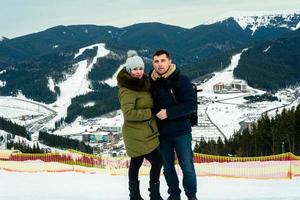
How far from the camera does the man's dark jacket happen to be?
22.5 ft

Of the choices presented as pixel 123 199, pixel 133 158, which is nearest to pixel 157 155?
pixel 133 158

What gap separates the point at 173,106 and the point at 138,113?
49 centimetres

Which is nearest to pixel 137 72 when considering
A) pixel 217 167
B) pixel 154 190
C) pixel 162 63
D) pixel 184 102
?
pixel 162 63

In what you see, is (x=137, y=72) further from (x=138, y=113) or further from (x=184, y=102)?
(x=184, y=102)

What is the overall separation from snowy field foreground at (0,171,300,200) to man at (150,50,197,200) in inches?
63.1

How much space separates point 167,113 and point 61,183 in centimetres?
633

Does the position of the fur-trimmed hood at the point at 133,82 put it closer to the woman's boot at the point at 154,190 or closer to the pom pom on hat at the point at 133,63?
the pom pom on hat at the point at 133,63

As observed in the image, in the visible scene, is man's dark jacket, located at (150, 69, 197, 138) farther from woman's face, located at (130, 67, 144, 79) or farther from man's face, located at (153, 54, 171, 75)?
woman's face, located at (130, 67, 144, 79)

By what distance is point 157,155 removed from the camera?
7.19 m

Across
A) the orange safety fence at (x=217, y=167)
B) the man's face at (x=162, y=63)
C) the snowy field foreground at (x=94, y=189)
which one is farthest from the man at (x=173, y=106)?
the orange safety fence at (x=217, y=167)

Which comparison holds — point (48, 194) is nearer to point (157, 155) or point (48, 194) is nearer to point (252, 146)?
point (157, 155)

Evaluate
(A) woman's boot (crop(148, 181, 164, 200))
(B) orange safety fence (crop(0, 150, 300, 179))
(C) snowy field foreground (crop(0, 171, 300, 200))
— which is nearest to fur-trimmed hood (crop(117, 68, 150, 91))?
(A) woman's boot (crop(148, 181, 164, 200))

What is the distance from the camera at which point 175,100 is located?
696 cm

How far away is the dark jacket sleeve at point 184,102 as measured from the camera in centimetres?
685
